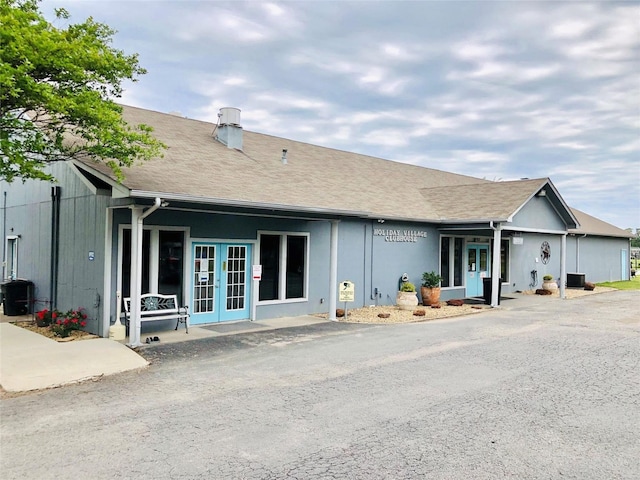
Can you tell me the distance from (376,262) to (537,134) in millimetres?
15627

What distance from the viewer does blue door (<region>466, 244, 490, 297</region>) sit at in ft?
64.7

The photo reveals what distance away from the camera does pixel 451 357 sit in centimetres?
895

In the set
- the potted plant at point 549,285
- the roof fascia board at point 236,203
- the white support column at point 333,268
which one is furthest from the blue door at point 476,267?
the white support column at point 333,268

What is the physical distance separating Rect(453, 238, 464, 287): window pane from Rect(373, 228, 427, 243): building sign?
2.24m

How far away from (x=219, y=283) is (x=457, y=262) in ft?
34.7

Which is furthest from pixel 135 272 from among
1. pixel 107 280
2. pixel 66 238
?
pixel 66 238

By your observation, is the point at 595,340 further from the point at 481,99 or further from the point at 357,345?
the point at 481,99

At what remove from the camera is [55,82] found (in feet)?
26.1

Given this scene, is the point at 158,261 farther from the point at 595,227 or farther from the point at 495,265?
the point at 595,227

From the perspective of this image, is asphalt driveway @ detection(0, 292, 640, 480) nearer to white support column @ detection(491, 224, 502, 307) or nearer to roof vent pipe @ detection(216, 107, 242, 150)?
white support column @ detection(491, 224, 502, 307)

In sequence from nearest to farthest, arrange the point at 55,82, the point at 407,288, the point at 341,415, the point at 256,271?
the point at 341,415 → the point at 55,82 → the point at 256,271 → the point at 407,288

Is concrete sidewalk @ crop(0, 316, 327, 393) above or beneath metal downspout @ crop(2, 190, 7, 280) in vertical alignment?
beneath

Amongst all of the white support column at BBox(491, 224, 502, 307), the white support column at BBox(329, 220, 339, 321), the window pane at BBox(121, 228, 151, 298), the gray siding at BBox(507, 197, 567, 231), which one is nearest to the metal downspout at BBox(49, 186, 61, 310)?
the window pane at BBox(121, 228, 151, 298)

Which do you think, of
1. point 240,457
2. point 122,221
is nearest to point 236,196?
point 122,221
